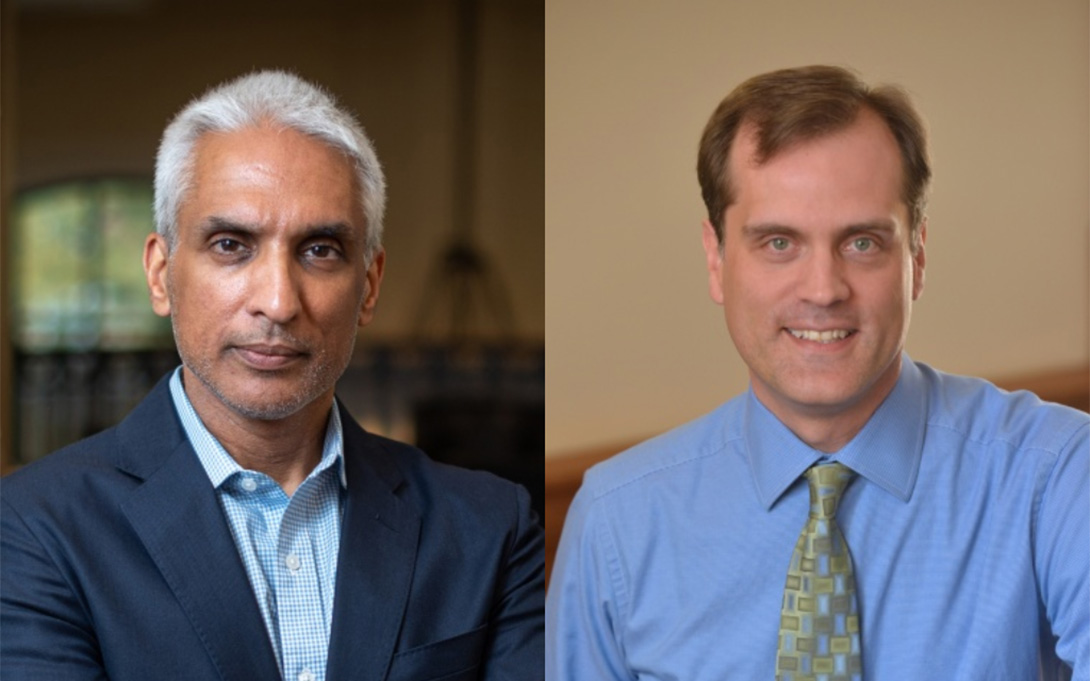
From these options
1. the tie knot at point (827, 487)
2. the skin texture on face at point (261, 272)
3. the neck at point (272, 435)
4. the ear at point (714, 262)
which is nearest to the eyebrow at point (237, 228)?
the skin texture on face at point (261, 272)

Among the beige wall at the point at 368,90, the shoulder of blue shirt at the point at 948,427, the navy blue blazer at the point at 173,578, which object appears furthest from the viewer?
the beige wall at the point at 368,90

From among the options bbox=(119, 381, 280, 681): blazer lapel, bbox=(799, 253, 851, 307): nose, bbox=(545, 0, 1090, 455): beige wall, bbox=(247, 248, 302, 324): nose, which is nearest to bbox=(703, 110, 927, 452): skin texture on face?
bbox=(799, 253, 851, 307): nose

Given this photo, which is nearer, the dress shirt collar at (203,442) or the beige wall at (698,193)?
the dress shirt collar at (203,442)

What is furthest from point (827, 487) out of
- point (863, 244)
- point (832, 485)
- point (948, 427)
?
point (863, 244)

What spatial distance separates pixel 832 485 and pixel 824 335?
15 cm

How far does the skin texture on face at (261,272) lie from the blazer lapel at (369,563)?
113mm

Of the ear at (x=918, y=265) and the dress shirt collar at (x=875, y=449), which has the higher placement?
the ear at (x=918, y=265)

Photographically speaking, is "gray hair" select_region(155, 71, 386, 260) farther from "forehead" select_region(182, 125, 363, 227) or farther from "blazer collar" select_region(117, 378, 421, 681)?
"blazer collar" select_region(117, 378, 421, 681)

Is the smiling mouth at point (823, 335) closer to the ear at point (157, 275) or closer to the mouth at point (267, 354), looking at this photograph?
the mouth at point (267, 354)

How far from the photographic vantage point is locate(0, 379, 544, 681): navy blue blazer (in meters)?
0.96

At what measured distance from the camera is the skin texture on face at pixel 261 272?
0.98m

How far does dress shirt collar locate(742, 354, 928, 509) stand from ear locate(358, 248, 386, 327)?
1.26 ft

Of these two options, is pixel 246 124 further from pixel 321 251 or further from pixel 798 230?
pixel 798 230

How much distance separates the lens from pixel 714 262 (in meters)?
1.13
